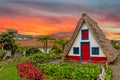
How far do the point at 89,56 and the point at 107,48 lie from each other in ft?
9.45

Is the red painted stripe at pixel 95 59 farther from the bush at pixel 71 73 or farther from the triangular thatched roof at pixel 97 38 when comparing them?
the bush at pixel 71 73

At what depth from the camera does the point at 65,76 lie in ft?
71.3

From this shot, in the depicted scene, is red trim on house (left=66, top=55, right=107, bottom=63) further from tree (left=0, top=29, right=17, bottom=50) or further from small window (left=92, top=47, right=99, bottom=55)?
tree (left=0, top=29, right=17, bottom=50)

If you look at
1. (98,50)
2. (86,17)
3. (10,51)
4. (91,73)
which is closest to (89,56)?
(98,50)

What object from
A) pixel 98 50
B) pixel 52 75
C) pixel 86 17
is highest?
pixel 86 17

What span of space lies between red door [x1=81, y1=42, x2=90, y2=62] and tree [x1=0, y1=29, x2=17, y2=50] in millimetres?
27046

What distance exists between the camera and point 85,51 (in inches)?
1294

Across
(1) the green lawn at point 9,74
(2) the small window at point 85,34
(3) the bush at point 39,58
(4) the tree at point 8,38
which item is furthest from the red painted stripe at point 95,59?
(4) the tree at point 8,38

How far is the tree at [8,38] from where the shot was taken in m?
56.3

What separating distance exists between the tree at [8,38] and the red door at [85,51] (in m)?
27.0

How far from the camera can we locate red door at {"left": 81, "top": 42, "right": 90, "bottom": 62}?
3266cm

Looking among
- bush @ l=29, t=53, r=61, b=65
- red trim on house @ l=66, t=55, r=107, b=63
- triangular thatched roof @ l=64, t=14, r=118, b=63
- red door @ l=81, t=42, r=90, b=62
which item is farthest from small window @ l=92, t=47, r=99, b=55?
bush @ l=29, t=53, r=61, b=65

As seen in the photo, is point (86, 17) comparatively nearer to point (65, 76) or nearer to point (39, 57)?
point (39, 57)

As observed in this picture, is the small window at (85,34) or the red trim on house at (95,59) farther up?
the small window at (85,34)
